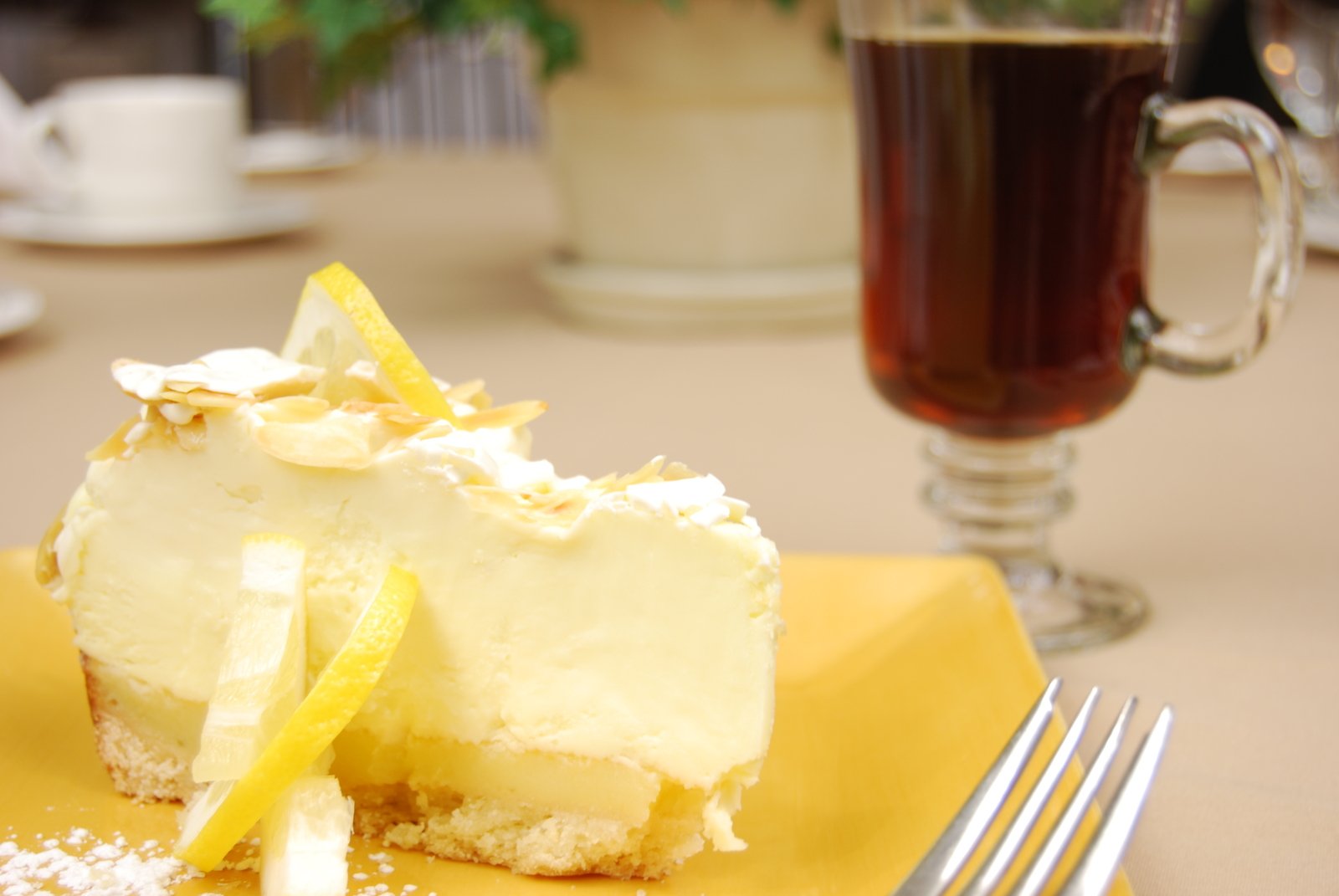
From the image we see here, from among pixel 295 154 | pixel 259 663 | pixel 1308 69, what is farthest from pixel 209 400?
pixel 295 154

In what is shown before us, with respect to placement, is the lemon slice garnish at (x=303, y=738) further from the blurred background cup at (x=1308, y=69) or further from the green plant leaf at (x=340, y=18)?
the blurred background cup at (x=1308, y=69)

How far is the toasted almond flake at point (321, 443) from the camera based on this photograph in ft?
2.20

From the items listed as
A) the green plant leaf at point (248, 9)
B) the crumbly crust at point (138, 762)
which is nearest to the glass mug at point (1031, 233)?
the crumbly crust at point (138, 762)

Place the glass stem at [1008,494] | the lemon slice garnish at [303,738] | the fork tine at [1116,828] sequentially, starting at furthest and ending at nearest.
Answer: the glass stem at [1008,494]
the lemon slice garnish at [303,738]
the fork tine at [1116,828]

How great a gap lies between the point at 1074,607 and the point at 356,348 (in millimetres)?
506

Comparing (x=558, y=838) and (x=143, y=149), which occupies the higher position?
(x=143, y=149)

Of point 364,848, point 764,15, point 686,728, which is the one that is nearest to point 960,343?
point 686,728

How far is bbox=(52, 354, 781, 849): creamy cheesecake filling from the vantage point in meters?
0.64

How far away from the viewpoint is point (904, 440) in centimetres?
134

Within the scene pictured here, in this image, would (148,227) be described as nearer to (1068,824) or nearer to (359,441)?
(359,441)

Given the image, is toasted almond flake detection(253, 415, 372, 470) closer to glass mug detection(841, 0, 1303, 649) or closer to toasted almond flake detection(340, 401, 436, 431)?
toasted almond flake detection(340, 401, 436, 431)

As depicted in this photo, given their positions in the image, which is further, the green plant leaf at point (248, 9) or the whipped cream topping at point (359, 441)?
the green plant leaf at point (248, 9)

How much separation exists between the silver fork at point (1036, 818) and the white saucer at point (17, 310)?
1.16m

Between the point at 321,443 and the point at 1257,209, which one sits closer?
the point at 321,443
